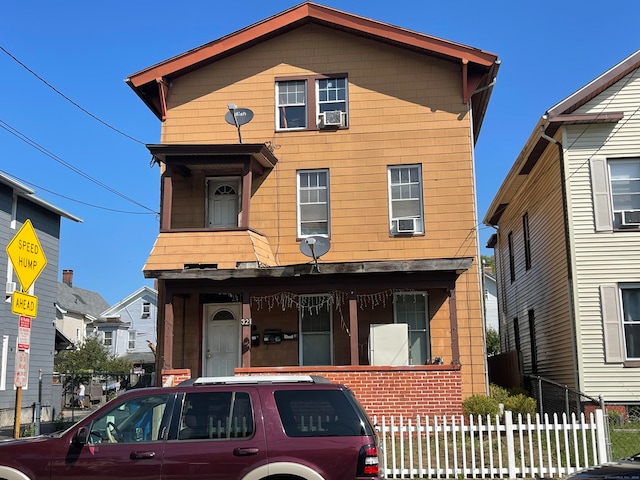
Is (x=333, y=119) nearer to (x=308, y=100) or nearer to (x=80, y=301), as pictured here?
(x=308, y=100)

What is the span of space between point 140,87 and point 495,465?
41.6 feet

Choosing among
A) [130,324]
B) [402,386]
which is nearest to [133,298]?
[130,324]

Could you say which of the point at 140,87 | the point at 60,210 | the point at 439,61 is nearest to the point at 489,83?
the point at 439,61

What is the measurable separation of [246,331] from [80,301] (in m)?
42.3

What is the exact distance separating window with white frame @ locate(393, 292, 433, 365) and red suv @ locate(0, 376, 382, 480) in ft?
30.4

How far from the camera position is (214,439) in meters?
6.87

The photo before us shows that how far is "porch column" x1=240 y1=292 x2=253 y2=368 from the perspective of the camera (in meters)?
15.1

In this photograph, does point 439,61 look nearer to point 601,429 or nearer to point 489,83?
point 489,83

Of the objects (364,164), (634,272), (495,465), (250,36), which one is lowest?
(495,465)

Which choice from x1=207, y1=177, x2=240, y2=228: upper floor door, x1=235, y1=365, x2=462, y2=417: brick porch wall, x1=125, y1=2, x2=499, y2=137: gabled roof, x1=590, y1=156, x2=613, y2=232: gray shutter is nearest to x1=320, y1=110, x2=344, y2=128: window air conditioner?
x1=125, y1=2, x2=499, y2=137: gabled roof

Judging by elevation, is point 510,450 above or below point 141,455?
below

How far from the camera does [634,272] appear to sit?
15.8 meters

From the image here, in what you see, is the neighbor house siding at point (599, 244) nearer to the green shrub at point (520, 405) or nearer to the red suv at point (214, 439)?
the green shrub at point (520, 405)

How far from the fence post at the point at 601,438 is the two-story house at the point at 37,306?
15554 millimetres
